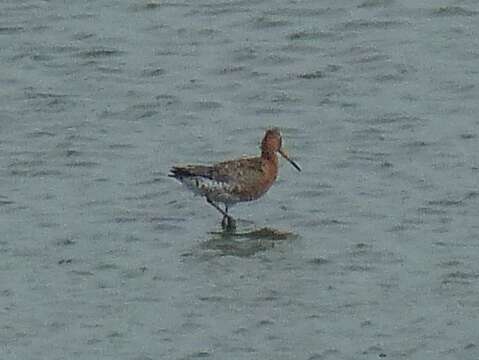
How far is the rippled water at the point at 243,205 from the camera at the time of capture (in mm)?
13344

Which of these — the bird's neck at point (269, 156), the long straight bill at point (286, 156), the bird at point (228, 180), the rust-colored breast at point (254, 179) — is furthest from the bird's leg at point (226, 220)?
the long straight bill at point (286, 156)

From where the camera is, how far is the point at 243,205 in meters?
17.0

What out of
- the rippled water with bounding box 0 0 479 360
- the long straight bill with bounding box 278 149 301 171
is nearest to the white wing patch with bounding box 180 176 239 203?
the rippled water with bounding box 0 0 479 360

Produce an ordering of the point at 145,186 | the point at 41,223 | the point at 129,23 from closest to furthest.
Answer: the point at 41,223, the point at 145,186, the point at 129,23

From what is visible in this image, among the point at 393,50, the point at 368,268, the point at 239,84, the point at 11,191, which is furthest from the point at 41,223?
the point at 393,50

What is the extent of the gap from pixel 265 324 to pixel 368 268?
1414 millimetres

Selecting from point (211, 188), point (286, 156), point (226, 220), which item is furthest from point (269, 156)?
point (226, 220)

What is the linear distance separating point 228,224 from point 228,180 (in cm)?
47

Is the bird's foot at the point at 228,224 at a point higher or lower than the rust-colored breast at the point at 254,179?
lower

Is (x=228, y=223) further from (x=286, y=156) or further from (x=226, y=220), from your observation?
(x=286, y=156)

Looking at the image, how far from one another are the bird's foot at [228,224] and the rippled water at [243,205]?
0.14 meters

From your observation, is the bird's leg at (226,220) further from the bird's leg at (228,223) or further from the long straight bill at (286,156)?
the long straight bill at (286,156)

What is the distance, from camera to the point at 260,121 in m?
18.5

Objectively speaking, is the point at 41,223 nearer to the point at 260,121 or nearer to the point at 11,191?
the point at 11,191
